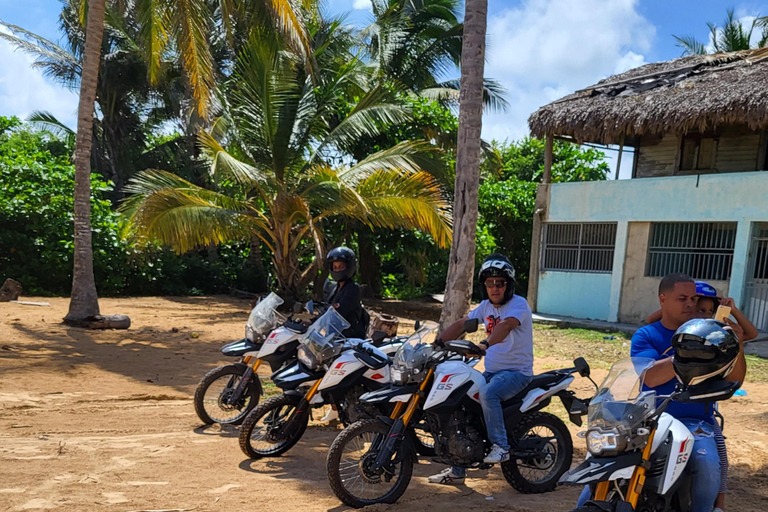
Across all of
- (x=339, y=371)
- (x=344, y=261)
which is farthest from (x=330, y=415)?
(x=344, y=261)

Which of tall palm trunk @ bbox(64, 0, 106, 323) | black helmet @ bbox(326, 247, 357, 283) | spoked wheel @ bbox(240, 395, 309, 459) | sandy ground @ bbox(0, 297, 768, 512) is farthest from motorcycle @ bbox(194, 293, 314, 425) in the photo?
tall palm trunk @ bbox(64, 0, 106, 323)

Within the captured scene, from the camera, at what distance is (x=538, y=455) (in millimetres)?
4797

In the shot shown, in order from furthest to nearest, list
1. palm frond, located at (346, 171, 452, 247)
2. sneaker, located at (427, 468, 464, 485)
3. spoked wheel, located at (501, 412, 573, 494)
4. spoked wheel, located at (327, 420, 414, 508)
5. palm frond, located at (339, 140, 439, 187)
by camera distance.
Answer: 1. palm frond, located at (339, 140, 439, 187)
2. palm frond, located at (346, 171, 452, 247)
3. sneaker, located at (427, 468, 464, 485)
4. spoked wheel, located at (501, 412, 573, 494)
5. spoked wheel, located at (327, 420, 414, 508)

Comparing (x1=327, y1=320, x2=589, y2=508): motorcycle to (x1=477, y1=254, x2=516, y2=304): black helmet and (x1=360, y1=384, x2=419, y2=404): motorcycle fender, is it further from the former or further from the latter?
(x1=477, y1=254, x2=516, y2=304): black helmet

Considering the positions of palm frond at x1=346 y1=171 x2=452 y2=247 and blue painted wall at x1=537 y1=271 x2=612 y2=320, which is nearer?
palm frond at x1=346 y1=171 x2=452 y2=247

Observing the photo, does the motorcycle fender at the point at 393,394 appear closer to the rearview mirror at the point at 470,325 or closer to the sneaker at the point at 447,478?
the rearview mirror at the point at 470,325

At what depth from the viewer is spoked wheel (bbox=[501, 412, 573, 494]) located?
479cm

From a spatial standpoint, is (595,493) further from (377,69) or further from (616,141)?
(377,69)

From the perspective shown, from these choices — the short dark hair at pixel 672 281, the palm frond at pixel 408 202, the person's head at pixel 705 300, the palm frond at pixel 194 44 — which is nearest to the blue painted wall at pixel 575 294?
the palm frond at pixel 408 202

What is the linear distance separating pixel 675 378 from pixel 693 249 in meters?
12.5

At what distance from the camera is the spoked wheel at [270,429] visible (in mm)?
5203

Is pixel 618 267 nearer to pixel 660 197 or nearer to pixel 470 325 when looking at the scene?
pixel 660 197

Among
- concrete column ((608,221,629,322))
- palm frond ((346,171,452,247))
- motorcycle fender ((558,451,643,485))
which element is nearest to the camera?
motorcycle fender ((558,451,643,485))

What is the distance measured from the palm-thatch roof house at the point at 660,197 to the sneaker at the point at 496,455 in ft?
36.0
